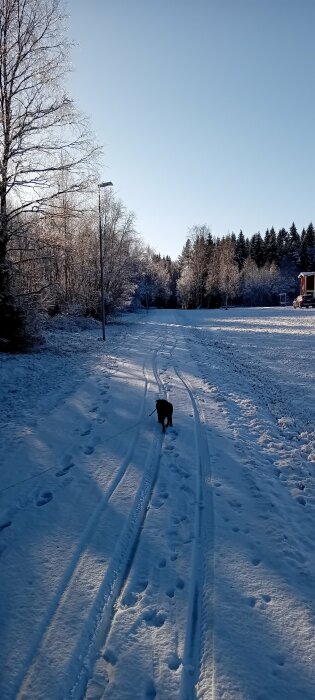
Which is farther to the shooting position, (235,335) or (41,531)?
(235,335)

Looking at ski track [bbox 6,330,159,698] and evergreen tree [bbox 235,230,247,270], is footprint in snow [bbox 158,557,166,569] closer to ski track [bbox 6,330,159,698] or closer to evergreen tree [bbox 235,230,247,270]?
ski track [bbox 6,330,159,698]

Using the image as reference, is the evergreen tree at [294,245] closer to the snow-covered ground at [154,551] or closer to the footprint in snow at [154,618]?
the snow-covered ground at [154,551]

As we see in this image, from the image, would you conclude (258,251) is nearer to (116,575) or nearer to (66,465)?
(66,465)

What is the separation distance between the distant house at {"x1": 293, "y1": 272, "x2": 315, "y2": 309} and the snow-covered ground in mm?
47574

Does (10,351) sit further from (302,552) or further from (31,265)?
(31,265)

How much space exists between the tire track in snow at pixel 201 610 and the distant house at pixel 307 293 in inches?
2034

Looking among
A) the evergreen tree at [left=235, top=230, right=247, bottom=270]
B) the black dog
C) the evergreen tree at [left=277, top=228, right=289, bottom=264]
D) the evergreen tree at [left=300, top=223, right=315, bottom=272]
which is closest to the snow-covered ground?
the black dog

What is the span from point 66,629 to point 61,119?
14442 millimetres

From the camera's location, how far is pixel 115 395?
28.7 ft

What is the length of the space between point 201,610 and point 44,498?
7.71ft

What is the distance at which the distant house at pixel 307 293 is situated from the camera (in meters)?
51.6

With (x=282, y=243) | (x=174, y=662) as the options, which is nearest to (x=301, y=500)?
(x=174, y=662)

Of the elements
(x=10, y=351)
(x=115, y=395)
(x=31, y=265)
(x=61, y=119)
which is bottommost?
(x=115, y=395)

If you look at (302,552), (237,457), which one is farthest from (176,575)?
(237,457)
